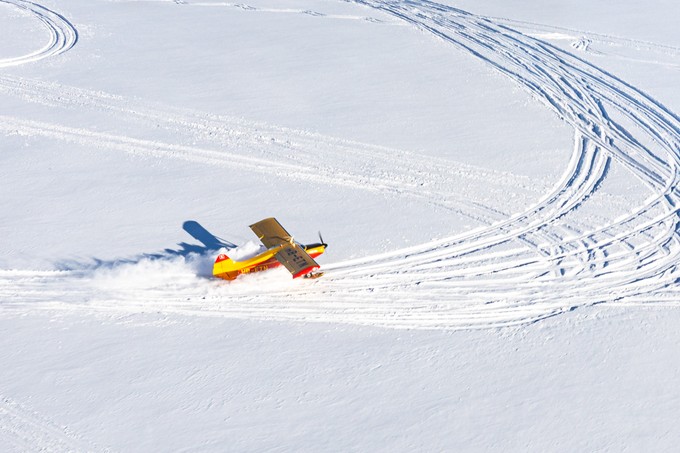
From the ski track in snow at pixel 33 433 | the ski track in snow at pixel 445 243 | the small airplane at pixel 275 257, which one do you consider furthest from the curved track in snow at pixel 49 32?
the ski track in snow at pixel 33 433

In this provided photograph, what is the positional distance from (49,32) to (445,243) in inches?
634

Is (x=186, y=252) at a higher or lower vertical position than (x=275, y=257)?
lower

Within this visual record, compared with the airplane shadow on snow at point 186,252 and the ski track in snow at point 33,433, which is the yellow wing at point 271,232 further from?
the ski track in snow at point 33,433

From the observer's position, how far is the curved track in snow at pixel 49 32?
911 inches

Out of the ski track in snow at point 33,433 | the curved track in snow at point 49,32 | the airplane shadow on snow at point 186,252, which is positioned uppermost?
the curved track in snow at point 49,32

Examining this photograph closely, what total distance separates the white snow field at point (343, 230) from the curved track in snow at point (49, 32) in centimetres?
10

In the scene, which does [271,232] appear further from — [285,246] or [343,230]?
[343,230]

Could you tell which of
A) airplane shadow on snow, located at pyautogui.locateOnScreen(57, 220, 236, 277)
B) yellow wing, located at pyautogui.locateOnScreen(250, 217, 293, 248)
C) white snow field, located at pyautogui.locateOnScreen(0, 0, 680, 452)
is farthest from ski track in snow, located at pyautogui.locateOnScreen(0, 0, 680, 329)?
yellow wing, located at pyautogui.locateOnScreen(250, 217, 293, 248)

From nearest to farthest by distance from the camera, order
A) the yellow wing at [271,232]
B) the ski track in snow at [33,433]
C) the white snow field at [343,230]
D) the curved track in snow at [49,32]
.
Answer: the ski track in snow at [33,433], the white snow field at [343,230], the yellow wing at [271,232], the curved track in snow at [49,32]

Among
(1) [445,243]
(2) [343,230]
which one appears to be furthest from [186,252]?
(1) [445,243]

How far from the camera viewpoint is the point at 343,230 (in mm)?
16156

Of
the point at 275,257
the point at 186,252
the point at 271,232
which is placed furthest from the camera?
the point at 186,252

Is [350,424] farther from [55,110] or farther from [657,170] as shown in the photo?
[55,110]

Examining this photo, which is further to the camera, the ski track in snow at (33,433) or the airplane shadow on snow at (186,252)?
the airplane shadow on snow at (186,252)
